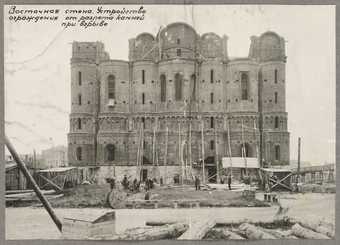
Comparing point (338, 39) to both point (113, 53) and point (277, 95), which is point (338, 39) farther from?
point (113, 53)

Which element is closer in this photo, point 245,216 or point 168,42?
point 245,216

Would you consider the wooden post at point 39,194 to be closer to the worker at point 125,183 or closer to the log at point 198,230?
the worker at point 125,183

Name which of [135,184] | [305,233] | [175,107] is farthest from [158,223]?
[305,233]

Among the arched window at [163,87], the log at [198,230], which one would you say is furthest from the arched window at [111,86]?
the log at [198,230]

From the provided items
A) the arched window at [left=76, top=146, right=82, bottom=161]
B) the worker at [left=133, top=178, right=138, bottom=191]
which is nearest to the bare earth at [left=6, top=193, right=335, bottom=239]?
the worker at [left=133, top=178, right=138, bottom=191]

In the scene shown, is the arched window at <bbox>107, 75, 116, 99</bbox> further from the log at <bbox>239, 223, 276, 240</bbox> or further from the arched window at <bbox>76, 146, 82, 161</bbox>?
the log at <bbox>239, 223, 276, 240</bbox>

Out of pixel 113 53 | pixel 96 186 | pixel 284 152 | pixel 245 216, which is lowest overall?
pixel 245 216

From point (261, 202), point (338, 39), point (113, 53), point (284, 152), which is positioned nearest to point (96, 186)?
point (113, 53)

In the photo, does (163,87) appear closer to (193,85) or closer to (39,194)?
(193,85)
